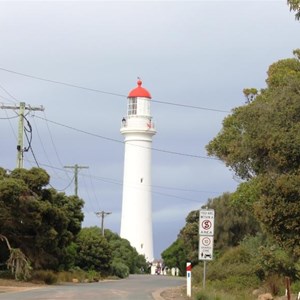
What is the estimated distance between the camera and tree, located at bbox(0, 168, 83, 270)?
4288 centimetres

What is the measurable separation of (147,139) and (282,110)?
53.3 meters

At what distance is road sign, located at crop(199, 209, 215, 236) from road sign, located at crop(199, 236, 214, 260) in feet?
0.56

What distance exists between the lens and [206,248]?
1026 inches

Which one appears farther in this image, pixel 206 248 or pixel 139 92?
pixel 139 92

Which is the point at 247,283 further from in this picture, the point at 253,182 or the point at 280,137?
the point at 280,137

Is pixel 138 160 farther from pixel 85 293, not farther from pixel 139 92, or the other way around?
pixel 85 293

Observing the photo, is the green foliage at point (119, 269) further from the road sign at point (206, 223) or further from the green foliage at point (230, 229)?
the road sign at point (206, 223)

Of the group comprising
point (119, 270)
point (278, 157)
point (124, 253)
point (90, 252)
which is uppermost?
point (124, 253)

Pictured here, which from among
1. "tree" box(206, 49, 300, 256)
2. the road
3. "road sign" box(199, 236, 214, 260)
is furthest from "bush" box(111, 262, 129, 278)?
"road sign" box(199, 236, 214, 260)

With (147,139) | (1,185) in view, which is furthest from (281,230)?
(147,139)

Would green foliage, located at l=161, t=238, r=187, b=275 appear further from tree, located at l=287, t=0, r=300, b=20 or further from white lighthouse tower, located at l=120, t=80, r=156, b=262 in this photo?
tree, located at l=287, t=0, r=300, b=20

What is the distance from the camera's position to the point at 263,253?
33.3 meters

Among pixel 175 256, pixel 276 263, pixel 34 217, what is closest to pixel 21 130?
pixel 34 217

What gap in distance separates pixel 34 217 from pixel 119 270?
92.6 feet
